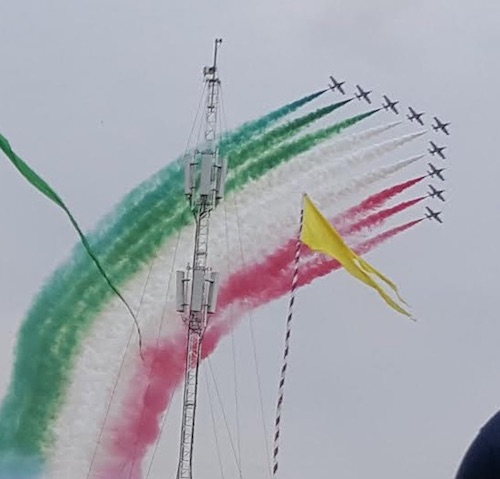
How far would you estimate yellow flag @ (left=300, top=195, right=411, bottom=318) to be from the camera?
84.0 ft

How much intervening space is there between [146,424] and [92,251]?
19.8 feet

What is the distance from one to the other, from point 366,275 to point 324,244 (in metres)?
1.24

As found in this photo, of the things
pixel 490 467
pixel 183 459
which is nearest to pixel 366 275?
pixel 183 459

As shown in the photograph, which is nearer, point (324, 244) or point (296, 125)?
point (324, 244)

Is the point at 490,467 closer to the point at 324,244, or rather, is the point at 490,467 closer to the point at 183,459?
the point at 324,244

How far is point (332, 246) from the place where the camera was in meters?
26.2

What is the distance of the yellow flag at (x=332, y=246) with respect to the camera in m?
25.6

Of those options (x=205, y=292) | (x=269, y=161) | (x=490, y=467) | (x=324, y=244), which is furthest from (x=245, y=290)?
(x=490, y=467)

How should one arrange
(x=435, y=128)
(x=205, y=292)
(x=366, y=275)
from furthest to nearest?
1. (x=435, y=128)
2. (x=205, y=292)
3. (x=366, y=275)

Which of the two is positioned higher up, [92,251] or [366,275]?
[92,251]

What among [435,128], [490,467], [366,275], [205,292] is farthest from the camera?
[435,128]

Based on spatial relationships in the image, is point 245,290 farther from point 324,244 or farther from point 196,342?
point 324,244

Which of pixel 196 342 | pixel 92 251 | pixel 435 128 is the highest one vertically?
pixel 435 128

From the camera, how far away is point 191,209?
3712 cm
